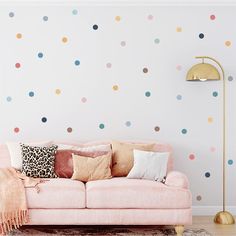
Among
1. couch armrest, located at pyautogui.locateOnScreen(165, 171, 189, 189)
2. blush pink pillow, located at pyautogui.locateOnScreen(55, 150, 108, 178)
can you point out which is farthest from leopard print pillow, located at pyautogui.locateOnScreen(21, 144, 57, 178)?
couch armrest, located at pyautogui.locateOnScreen(165, 171, 189, 189)

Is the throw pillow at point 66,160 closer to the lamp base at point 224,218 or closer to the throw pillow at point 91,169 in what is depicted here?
the throw pillow at point 91,169

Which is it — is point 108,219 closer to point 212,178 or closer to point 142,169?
point 142,169

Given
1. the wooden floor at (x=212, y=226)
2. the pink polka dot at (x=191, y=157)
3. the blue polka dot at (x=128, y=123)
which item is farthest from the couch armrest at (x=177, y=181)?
the blue polka dot at (x=128, y=123)

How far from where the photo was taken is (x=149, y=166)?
4.73m

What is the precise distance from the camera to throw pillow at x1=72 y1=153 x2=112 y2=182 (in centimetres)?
470

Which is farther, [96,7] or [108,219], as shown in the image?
[96,7]

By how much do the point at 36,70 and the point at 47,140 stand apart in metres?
0.81

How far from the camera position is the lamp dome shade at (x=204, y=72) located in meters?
4.99

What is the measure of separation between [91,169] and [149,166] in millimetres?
581

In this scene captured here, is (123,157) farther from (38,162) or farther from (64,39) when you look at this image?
(64,39)

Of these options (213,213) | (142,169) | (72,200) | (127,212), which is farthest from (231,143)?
(72,200)

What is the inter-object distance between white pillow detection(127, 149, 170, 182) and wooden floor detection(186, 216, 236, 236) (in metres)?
0.66

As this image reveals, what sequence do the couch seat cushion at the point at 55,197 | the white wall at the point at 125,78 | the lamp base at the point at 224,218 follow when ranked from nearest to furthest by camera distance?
the couch seat cushion at the point at 55,197, the lamp base at the point at 224,218, the white wall at the point at 125,78

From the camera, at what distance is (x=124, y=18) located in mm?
5422
